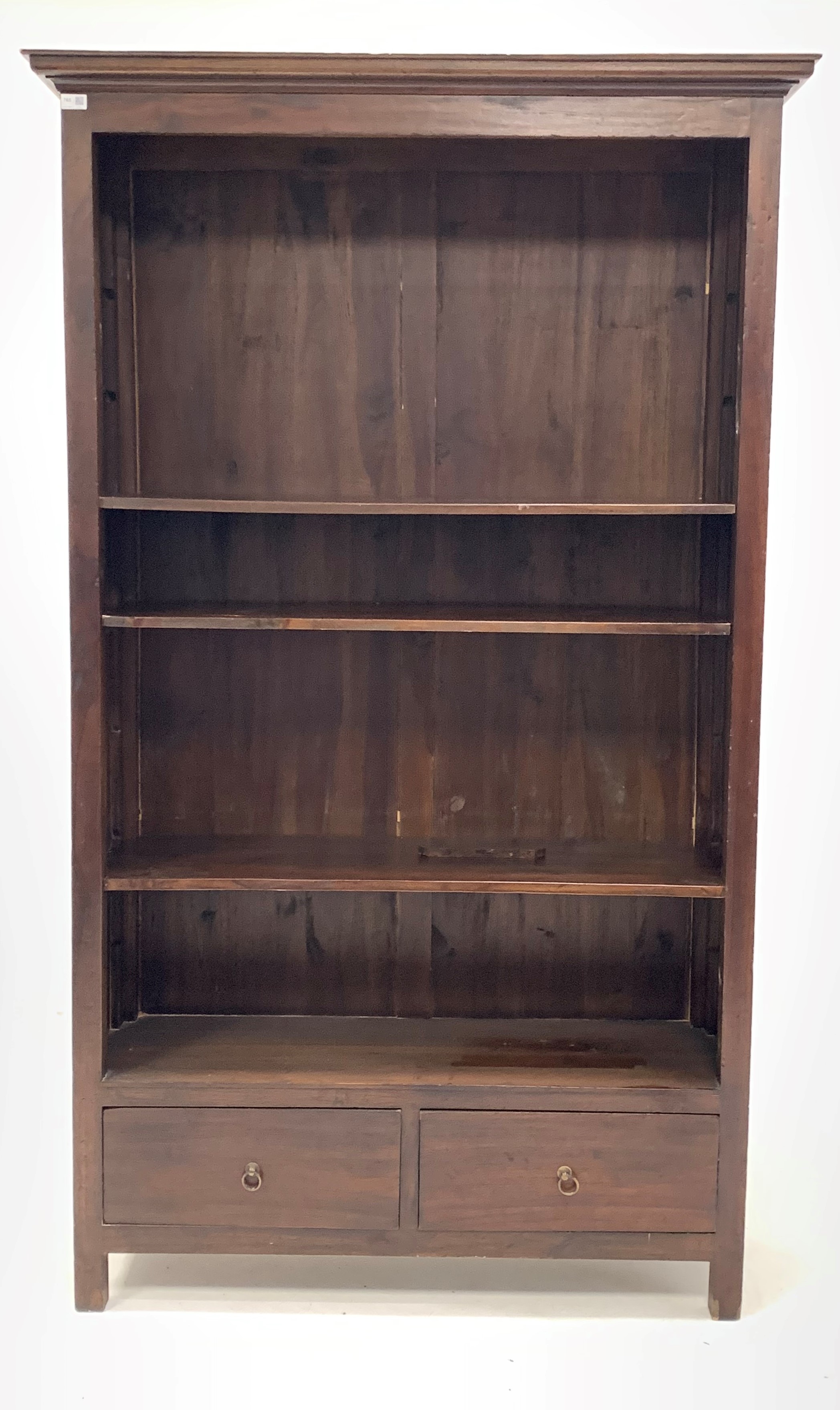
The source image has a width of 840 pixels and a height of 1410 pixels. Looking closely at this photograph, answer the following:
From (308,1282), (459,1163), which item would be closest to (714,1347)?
(459,1163)

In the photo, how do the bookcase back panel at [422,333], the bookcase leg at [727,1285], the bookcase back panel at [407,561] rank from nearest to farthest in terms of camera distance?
the bookcase leg at [727,1285]
the bookcase back panel at [422,333]
the bookcase back panel at [407,561]

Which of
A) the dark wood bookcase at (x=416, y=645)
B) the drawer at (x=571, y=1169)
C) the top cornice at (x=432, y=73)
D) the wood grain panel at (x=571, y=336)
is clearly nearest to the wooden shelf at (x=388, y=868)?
the dark wood bookcase at (x=416, y=645)

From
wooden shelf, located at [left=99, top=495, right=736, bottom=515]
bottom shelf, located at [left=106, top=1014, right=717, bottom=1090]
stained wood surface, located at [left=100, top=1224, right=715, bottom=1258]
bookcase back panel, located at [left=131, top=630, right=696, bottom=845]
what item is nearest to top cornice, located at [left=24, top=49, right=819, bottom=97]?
wooden shelf, located at [left=99, top=495, right=736, bottom=515]

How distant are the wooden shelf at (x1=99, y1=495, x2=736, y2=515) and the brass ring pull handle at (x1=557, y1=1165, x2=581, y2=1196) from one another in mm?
1282

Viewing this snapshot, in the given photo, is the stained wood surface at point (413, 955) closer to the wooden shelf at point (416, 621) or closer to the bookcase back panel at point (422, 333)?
the wooden shelf at point (416, 621)

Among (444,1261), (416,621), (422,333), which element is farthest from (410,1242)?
(422,333)

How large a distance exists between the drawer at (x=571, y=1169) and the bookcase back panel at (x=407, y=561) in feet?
3.60

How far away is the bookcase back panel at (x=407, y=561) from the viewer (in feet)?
10.8

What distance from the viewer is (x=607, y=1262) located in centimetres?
321

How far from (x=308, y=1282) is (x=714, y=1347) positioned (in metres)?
0.82

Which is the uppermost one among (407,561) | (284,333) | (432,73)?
(432,73)

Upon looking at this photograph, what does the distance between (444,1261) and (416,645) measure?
1.32 metres

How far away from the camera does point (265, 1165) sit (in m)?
2.96

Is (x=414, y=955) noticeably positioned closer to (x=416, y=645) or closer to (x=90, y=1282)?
(x=416, y=645)
